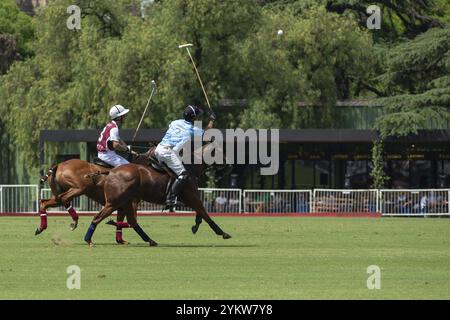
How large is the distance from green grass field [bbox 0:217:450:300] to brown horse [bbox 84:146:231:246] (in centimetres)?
54

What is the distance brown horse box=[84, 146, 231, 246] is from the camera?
899 inches

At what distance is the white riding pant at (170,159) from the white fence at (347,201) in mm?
20560

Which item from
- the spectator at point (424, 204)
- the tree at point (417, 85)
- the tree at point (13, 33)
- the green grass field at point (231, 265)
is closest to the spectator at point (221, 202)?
the spectator at point (424, 204)

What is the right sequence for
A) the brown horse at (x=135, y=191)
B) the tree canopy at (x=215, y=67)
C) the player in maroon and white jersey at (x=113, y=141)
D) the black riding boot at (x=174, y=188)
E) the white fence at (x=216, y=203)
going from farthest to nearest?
the tree canopy at (x=215, y=67)
the white fence at (x=216, y=203)
the player in maroon and white jersey at (x=113, y=141)
the black riding boot at (x=174, y=188)
the brown horse at (x=135, y=191)

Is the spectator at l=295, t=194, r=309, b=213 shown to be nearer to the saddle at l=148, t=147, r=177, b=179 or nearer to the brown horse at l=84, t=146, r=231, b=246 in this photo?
the brown horse at l=84, t=146, r=231, b=246

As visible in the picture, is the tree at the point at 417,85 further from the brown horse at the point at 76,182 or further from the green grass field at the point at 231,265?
the brown horse at the point at 76,182

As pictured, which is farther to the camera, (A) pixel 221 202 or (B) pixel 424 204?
(A) pixel 221 202

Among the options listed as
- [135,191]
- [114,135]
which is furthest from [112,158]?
[135,191]

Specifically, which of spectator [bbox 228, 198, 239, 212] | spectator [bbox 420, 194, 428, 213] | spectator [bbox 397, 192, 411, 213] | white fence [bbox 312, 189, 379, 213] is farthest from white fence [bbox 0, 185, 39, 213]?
spectator [bbox 420, 194, 428, 213]

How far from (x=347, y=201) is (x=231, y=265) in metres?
25.4

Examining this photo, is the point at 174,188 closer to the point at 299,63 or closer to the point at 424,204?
the point at 424,204

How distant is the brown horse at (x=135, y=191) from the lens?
22.8 m

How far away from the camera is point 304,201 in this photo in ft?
146
